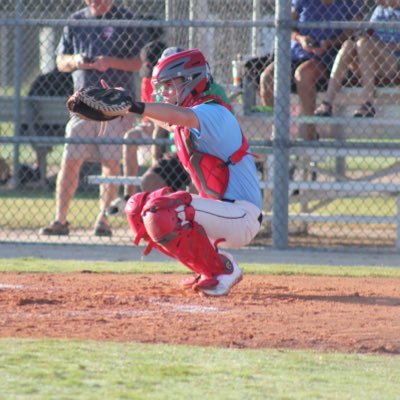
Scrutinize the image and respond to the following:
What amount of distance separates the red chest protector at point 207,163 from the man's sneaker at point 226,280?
1.36 ft

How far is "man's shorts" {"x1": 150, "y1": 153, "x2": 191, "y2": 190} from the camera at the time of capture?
927cm

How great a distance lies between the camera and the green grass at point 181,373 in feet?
12.7

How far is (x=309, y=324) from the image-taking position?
5312 mm

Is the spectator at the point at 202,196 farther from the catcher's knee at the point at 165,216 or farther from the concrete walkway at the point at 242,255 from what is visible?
the concrete walkway at the point at 242,255

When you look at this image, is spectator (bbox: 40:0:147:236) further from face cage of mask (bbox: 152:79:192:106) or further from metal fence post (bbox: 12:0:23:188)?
metal fence post (bbox: 12:0:23:188)

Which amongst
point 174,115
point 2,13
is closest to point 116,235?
point 174,115

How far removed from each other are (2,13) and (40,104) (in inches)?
96.2

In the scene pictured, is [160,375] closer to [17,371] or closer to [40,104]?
[17,371]

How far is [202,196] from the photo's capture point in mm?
6492

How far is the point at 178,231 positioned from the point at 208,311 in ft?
1.61

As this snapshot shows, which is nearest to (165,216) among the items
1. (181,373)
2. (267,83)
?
(181,373)

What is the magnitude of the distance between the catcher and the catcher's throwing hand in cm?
42

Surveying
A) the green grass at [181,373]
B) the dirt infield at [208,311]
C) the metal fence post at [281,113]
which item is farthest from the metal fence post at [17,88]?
the green grass at [181,373]

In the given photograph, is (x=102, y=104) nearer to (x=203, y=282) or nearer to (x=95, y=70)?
(x=203, y=282)
